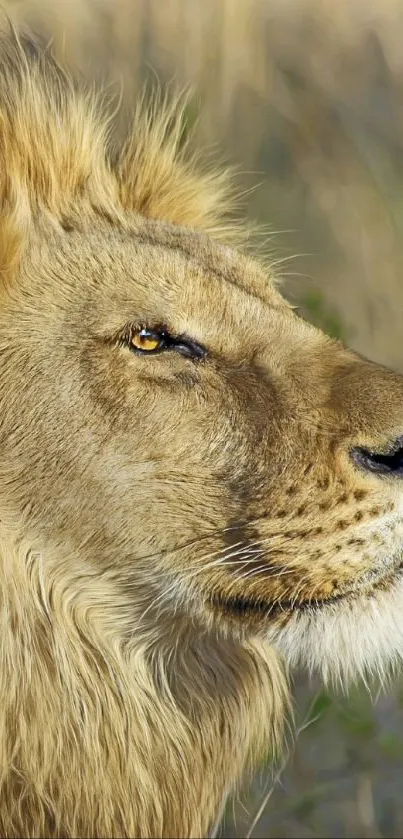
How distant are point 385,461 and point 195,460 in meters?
0.26

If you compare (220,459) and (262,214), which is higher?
(262,214)

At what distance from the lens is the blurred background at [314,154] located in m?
2.17

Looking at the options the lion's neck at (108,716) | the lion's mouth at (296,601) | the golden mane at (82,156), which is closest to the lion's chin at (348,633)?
the lion's mouth at (296,601)

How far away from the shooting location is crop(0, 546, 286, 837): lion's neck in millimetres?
1576

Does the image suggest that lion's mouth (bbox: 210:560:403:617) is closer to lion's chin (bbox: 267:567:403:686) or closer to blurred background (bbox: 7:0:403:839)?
lion's chin (bbox: 267:567:403:686)

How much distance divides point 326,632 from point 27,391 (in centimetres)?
53

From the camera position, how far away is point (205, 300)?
1.64 meters

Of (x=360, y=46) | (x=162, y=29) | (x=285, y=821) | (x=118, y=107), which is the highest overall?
(x=360, y=46)

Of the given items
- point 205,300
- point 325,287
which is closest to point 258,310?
point 205,300

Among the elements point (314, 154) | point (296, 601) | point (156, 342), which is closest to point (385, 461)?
point (296, 601)

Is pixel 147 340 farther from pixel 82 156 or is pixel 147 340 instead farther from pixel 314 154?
pixel 314 154

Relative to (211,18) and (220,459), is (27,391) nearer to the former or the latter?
(220,459)

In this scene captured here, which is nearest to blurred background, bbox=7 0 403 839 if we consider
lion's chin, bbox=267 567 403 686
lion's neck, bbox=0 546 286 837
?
lion's neck, bbox=0 546 286 837

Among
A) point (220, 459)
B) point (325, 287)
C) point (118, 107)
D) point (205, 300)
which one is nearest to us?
point (220, 459)
